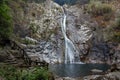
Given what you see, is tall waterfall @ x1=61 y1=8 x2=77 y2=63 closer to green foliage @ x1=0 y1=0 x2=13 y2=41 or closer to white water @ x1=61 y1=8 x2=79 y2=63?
white water @ x1=61 y1=8 x2=79 y2=63

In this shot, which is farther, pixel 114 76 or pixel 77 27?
pixel 77 27

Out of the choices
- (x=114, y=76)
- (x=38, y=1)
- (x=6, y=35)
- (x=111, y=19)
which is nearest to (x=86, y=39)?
(x=111, y=19)

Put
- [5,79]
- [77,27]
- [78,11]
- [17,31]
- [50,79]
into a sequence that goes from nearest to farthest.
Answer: [5,79], [50,79], [17,31], [77,27], [78,11]

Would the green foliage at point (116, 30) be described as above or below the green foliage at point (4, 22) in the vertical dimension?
above

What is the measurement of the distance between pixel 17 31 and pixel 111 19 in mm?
27351

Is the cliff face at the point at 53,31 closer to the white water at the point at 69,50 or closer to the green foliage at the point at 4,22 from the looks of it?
the white water at the point at 69,50

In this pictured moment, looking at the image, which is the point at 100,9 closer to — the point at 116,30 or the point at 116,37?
the point at 116,30

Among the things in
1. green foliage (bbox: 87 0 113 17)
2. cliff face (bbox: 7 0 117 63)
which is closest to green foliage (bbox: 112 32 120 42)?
cliff face (bbox: 7 0 117 63)

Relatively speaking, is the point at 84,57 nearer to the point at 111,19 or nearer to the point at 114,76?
the point at 111,19

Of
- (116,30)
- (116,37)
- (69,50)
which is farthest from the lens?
(116,30)

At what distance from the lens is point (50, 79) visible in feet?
71.5

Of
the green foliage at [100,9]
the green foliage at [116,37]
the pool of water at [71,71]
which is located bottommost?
the pool of water at [71,71]

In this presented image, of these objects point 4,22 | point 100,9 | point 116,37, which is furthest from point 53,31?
point 4,22

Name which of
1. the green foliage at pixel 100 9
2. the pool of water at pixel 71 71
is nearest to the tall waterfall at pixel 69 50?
the green foliage at pixel 100 9
